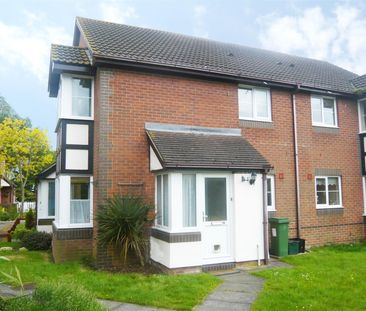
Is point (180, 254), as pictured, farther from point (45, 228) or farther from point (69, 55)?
point (45, 228)

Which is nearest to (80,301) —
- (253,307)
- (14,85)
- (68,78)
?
(253,307)

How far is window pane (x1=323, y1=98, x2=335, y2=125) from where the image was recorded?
1332 centimetres

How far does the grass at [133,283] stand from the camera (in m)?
6.26

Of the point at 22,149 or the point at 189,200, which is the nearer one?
the point at 189,200

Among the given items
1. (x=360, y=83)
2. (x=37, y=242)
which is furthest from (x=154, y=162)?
(x=360, y=83)

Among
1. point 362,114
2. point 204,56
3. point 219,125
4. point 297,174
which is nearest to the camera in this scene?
point 219,125

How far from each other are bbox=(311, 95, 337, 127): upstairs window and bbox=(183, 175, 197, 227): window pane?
6.37 m

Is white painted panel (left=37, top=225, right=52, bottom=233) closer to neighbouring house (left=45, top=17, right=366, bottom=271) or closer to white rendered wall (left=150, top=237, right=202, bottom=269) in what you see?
neighbouring house (left=45, top=17, right=366, bottom=271)

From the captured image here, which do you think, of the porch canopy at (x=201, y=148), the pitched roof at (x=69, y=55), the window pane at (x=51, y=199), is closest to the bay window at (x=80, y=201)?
the porch canopy at (x=201, y=148)

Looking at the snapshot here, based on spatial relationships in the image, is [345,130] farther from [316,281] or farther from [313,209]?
[316,281]

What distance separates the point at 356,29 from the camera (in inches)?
661

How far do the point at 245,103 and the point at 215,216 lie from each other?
448cm

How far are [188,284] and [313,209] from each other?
6.85m

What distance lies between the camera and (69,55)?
10.3 metres
